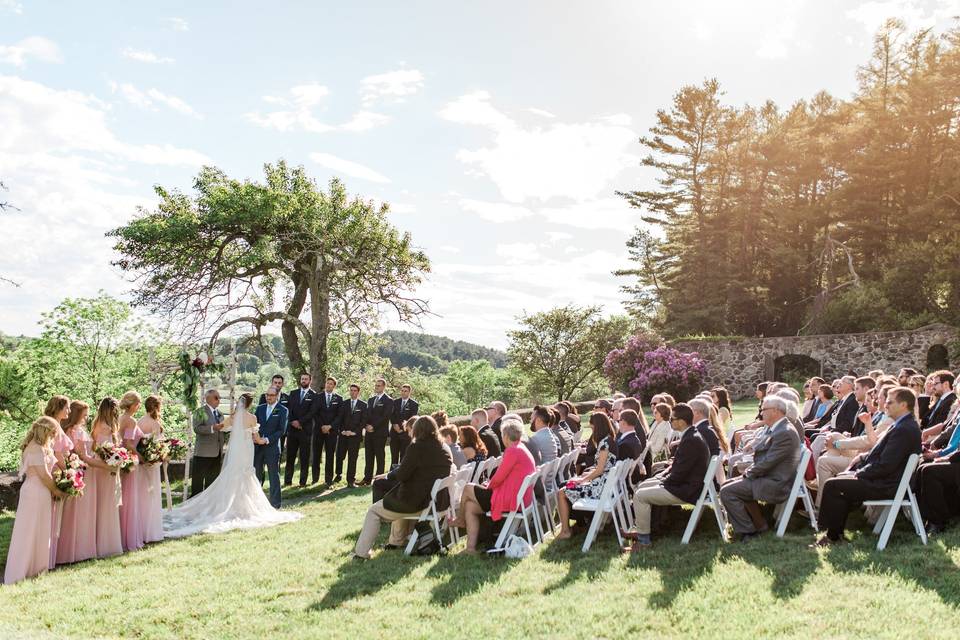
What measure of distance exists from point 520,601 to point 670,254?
35.3 metres

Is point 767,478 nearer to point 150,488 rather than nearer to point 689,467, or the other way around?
point 689,467

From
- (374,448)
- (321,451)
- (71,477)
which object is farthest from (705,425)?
(321,451)

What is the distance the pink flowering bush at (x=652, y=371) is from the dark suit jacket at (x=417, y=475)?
16.8 m

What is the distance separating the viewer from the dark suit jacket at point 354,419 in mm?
12375

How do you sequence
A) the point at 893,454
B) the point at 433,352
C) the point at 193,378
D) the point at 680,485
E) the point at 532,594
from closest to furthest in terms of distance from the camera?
1. the point at 532,594
2. the point at 893,454
3. the point at 680,485
4. the point at 193,378
5. the point at 433,352

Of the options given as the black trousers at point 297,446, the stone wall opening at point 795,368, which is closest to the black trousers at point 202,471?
the black trousers at point 297,446

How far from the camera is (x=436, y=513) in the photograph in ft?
23.4

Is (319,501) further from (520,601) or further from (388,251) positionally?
(388,251)

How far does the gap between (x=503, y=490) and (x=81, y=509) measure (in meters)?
4.53

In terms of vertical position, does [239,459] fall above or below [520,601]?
above

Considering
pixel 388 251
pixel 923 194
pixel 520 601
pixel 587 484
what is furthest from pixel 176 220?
pixel 923 194

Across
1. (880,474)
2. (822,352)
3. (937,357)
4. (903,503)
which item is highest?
(822,352)

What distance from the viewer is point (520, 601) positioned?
5.30 metres

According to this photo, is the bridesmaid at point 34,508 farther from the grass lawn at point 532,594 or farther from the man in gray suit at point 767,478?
the man in gray suit at point 767,478
